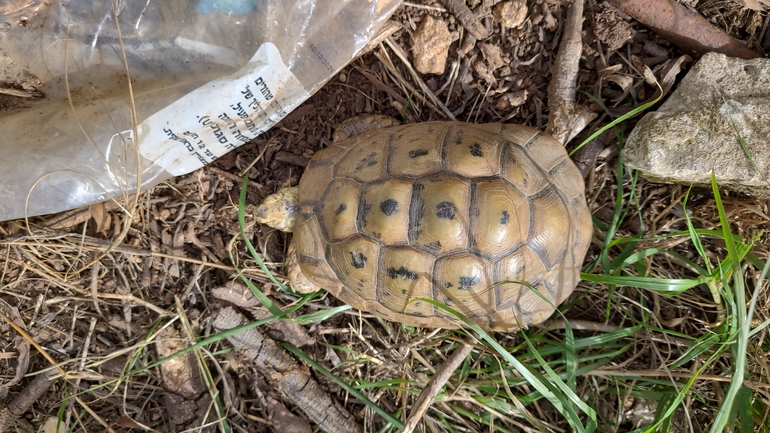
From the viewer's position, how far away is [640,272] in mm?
2031

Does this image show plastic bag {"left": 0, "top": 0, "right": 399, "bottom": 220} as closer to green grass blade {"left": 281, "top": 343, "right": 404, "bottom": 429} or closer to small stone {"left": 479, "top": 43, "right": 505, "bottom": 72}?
small stone {"left": 479, "top": 43, "right": 505, "bottom": 72}

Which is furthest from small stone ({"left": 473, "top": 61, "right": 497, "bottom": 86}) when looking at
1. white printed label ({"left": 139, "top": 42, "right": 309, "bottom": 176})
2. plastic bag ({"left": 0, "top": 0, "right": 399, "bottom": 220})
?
white printed label ({"left": 139, "top": 42, "right": 309, "bottom": 176})

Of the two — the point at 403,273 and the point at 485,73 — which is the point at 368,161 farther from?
the point at 485,73

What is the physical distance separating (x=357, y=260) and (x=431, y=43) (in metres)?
1.05

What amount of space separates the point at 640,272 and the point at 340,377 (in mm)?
1406

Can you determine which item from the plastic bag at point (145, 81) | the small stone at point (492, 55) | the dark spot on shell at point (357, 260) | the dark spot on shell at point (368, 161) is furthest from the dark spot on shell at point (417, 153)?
the small stone at point (492, 55)

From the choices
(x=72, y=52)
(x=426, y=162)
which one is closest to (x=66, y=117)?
(x=72, y=52)

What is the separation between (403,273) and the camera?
68.9 inches

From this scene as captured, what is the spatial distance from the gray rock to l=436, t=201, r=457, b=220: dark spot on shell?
890 mm

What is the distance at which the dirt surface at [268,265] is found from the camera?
212 cm

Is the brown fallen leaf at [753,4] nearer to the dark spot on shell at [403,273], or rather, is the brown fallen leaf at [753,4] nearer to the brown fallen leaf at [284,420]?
the dark spot on shell at [403,273]

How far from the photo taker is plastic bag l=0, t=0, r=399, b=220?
Result: 1928 mm

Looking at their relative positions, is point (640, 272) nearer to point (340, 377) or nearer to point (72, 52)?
A: point (340, 377)

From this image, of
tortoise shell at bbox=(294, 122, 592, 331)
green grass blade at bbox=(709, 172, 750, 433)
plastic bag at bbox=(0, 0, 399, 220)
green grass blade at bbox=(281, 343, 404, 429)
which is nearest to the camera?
green grass blade at bbox=(709, 172, 750, 433)
